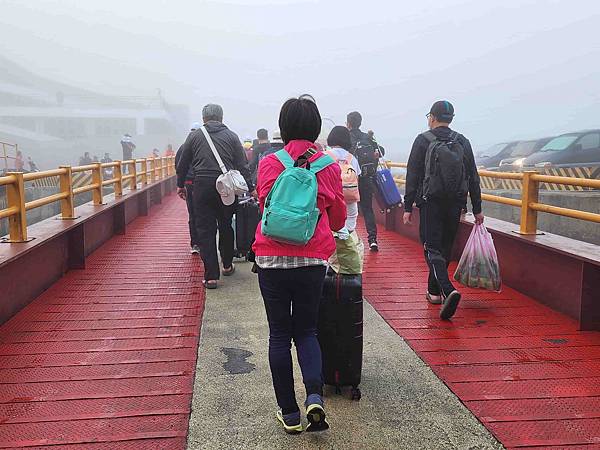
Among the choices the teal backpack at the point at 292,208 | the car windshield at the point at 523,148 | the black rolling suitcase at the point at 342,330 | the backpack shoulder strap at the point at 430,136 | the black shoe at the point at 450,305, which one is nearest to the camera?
the teal backpack at the point at 292,208

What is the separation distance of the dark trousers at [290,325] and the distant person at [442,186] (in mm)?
1984

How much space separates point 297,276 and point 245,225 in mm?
4424

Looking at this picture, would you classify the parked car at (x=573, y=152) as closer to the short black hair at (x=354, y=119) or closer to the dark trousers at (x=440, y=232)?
the short black hair at (x=354, y=119)

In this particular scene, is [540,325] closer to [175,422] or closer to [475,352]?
[475,352]

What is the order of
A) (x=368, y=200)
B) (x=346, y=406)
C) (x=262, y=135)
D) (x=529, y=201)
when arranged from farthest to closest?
1. (x=262, y=135)
2. (x=368, y=200)
3. (x=529, y=201)
4. (x=346, y=406)

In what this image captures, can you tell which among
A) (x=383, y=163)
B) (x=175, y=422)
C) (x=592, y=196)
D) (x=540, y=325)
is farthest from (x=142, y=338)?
(x=592, y=196)

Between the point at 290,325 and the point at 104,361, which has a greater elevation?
the point at 290,325

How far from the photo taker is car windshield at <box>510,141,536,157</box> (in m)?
20.3

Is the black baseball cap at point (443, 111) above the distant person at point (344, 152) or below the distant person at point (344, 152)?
above

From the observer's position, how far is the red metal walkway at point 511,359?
304 cm

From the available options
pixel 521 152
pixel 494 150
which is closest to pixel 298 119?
pixel 521 152

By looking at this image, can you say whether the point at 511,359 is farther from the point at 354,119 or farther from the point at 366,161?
the point at 354,119

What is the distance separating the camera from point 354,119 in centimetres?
762

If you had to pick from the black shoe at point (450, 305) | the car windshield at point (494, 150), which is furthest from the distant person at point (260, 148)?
the car windshield at point (494, 150)
